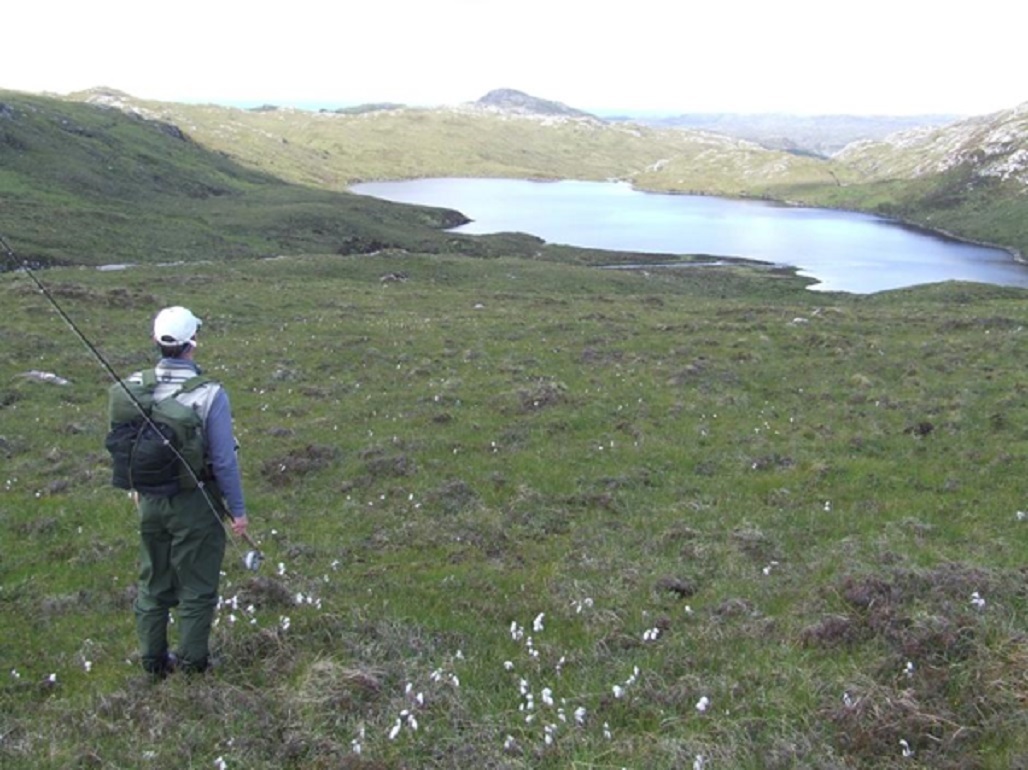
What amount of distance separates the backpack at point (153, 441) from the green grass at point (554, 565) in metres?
2.40

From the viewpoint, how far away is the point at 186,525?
822 cm

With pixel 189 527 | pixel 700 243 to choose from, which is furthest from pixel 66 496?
pixel 700 243

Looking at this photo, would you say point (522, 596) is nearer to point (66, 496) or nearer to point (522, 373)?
point (66, 496)

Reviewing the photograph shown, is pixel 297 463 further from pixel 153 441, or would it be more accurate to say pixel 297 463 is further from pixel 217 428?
pixel 153 441

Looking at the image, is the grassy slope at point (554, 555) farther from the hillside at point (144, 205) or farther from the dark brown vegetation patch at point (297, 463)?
the hillside at point (144, 205)

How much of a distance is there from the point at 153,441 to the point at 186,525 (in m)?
1.05

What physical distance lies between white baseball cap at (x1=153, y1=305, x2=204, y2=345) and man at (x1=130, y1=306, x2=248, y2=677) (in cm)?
1

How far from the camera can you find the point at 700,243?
143750mm

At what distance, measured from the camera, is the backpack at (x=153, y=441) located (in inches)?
309

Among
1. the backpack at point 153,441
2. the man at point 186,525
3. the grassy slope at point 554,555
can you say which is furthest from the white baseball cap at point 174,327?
the grassy slope at point 554,555

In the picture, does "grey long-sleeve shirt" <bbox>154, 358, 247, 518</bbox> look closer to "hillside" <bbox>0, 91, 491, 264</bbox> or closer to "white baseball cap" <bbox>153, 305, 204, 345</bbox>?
"white baseball cap" <bbox>153, 305, 204, 345</bbox>

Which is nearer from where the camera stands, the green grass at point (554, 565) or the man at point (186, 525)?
the green grass at point (554, 565)

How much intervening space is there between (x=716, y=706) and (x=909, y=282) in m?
109

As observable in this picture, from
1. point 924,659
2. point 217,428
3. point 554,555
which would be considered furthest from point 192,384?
point 924,659
